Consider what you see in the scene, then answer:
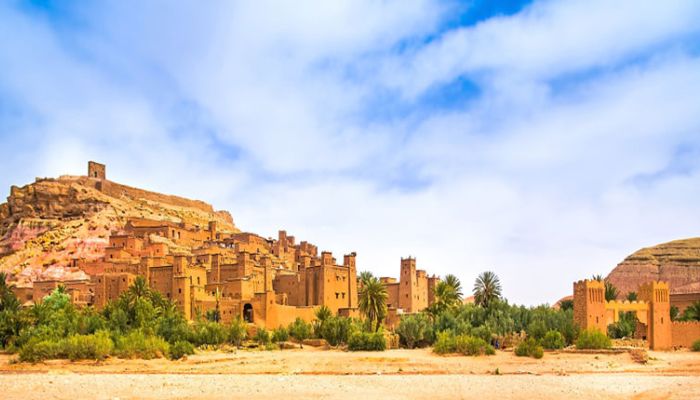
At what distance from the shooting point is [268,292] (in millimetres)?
45344

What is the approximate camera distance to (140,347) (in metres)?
35.2

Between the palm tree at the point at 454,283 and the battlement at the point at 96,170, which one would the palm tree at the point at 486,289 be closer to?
the palm tree at the point at 454,283

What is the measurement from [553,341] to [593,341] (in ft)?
6.14

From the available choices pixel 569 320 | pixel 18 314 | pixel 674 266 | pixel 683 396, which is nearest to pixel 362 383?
pixel 683 396

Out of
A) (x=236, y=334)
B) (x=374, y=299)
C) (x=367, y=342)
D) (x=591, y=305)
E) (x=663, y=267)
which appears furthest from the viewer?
(x=663, y=267)


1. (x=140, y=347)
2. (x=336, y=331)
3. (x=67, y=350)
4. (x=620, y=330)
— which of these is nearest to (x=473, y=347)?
(x=620, y=330)

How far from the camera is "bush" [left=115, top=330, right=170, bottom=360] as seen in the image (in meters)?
34.8

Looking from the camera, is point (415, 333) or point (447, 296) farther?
point (447, 296)

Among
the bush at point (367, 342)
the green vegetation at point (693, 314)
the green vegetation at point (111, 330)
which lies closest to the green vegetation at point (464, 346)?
the bush at point (367, 342)

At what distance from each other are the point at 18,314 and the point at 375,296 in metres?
19.2

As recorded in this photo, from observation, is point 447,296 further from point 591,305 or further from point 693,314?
point 693,314

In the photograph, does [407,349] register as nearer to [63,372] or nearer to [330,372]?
[330,372]

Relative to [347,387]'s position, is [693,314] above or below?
above

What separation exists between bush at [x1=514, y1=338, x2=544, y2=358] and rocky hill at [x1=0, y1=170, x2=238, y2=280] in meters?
34.6
